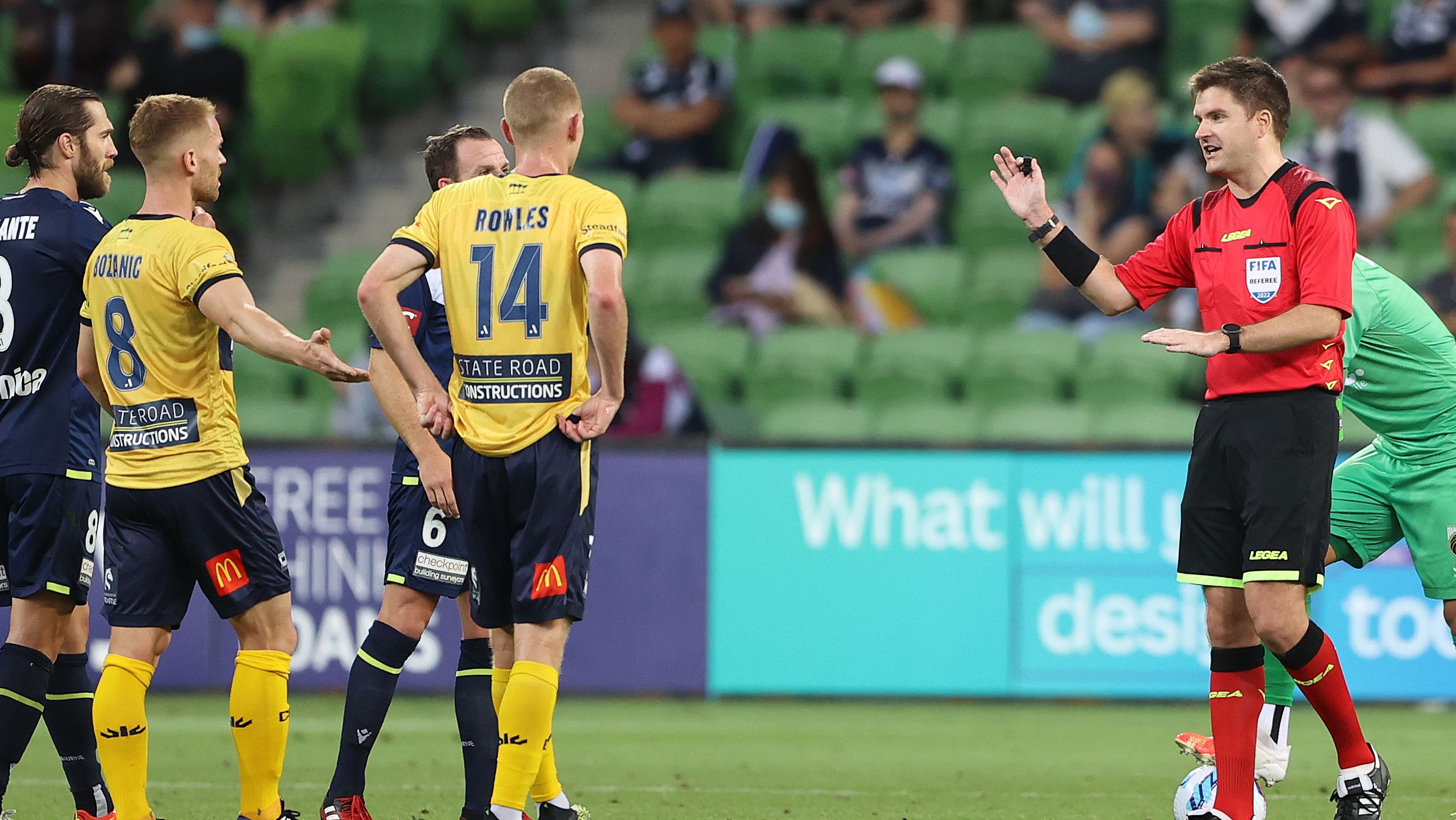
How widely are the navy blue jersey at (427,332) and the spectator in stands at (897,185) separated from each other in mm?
7244

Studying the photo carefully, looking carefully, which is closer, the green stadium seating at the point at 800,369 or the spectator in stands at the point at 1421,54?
the green stadium seating at the point at 800,369

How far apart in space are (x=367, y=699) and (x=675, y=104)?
8.74 m

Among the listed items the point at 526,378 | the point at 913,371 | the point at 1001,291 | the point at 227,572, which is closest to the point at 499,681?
the point at 227,572

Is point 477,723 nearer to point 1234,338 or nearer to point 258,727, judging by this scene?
point 258,727

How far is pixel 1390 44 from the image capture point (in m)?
13.2

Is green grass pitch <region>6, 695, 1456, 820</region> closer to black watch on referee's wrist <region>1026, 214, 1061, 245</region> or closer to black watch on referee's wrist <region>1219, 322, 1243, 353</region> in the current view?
black watch on referee's wrist <region>1219, 322, 1243, 353</region>

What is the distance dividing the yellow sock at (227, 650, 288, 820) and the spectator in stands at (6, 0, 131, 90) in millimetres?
9549

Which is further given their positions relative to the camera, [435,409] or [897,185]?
[897,185]

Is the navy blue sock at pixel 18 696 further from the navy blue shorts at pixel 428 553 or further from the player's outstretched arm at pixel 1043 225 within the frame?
the player's outstretched arm at pixel 1043 225

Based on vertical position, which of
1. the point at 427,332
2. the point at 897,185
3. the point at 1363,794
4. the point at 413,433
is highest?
the point at 897,185

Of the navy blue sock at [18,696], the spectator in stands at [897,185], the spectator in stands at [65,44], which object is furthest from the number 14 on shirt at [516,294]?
the spectator in stands at [65,44]

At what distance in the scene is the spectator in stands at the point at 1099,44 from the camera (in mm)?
13305

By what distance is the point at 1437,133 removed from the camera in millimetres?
12633

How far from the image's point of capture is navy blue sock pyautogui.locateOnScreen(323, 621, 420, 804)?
18.1ft
